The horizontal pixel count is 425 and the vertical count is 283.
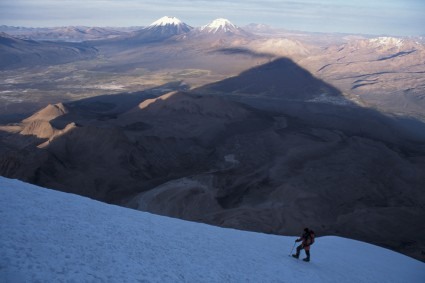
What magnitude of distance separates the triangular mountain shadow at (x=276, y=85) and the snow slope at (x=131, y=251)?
74.4 m

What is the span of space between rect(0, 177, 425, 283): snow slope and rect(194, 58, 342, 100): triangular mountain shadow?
7441 centimetres

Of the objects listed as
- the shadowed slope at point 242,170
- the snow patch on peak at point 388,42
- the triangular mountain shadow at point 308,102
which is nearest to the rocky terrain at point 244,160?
the shadowed slope at point 242,170

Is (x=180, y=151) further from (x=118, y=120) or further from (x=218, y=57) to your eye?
(x=218, y=57)

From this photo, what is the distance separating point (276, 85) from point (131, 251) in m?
89.8

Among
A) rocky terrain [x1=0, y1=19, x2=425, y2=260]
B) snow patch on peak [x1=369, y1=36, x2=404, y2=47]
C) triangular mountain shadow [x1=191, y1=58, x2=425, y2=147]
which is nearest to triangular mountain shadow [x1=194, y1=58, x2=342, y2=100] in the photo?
triangular mountain shadow [x1=191, y1=58, x2=425, y2=147]

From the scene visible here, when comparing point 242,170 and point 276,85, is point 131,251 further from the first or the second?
point 276,85

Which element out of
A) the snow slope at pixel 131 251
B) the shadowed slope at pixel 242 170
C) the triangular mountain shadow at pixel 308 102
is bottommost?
the shadowed slope at pixel 242 170

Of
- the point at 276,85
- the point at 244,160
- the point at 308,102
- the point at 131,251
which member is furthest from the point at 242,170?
the point at 276,85

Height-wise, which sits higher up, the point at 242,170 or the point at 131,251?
the point at 131,251

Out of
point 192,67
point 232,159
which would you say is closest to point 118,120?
point 232,159

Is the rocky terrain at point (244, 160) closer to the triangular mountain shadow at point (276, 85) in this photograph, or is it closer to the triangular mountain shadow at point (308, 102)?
the triangular mountain shadow at point (308, 102)

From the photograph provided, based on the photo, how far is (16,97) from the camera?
79125 mm

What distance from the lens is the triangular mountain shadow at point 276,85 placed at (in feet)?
290

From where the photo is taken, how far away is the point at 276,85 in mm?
95125
